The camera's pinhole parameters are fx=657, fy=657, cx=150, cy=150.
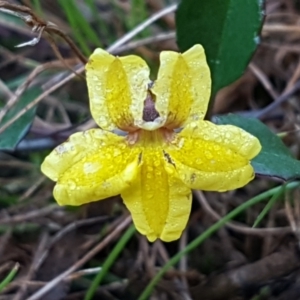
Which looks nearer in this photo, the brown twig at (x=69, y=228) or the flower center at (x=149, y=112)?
the flower center at (x=149, y=112)

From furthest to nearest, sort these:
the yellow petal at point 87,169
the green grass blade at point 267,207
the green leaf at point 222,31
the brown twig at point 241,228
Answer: the brown twig at point 241,228
the green leaf at point 222,31
the green grass blade at point 267,207
the yellow petal at point 87,169

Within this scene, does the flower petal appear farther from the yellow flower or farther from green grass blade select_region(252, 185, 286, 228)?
green grass blade select_region(252, 185, 286, 228)

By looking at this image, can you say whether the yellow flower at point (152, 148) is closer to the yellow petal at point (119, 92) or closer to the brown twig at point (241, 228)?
the yellow petal at point (119, 92)

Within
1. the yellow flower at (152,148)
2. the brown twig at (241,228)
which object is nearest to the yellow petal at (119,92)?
the yellow flower at (152,148)

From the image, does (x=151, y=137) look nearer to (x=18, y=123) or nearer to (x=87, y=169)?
(x=87, y=169)

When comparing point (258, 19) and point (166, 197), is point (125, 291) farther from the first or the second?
point (258, 19)

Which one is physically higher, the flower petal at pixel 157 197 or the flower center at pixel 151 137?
the flower center at pixel 151 137
